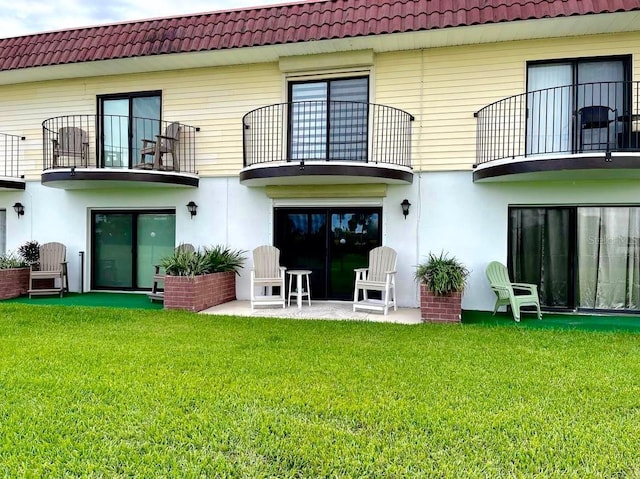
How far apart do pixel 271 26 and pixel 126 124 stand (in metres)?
4.36

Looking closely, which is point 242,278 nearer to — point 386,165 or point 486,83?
point 386,165

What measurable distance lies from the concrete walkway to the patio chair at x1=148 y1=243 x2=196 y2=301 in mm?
1366

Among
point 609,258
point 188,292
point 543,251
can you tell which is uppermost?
point 543,251

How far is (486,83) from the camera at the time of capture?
8.43 metres

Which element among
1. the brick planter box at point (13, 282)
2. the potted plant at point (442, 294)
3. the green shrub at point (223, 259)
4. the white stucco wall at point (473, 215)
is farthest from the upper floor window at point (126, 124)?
the potted plant at point (442, 294)

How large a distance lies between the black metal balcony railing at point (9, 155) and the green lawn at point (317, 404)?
669cm

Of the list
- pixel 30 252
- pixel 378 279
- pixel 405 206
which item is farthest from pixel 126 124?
pixel 378 279

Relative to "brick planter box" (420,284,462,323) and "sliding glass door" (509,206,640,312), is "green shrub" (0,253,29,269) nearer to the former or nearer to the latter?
"brick planter box" (420,284,462,323)

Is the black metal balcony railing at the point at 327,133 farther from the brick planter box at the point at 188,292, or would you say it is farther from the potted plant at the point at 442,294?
the brick planter box at the point at 188,292

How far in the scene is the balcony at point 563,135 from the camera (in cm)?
705

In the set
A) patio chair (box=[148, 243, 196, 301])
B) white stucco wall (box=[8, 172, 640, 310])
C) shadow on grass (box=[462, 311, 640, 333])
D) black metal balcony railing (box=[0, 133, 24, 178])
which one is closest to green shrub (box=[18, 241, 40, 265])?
white stucco wall (box=[8, 172, 640, 310])

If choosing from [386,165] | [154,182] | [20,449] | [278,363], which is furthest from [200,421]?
[154,182]

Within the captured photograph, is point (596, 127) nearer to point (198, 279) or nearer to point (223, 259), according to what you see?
point (223, 259)

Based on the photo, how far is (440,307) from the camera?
23.7 feet
